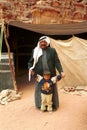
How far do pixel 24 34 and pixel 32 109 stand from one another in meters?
5.28

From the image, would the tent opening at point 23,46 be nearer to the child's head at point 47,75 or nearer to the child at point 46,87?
the child at point 46,87

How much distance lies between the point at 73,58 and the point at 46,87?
257 centimetres

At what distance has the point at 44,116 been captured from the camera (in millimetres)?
6102

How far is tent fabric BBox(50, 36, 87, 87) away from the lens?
27.6 feet

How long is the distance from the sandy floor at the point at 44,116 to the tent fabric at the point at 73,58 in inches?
45.0

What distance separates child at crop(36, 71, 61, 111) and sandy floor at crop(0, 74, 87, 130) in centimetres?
23

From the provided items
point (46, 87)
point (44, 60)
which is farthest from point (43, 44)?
point (46, 87)

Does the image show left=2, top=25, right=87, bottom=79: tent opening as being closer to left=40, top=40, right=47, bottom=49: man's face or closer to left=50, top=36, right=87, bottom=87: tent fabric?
Answer: left=50, top=36, right=87, bottom=87: tent fabric

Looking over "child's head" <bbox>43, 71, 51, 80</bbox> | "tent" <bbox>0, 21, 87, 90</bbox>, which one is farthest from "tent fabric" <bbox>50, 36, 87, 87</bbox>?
"child's head" <bbox>43, 71, 51, 80</bbox>

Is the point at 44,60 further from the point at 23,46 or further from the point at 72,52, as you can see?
the point at 23,46

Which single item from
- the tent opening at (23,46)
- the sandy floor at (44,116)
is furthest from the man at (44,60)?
the tent opening at (23,46)

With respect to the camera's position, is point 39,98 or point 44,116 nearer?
point 44,116

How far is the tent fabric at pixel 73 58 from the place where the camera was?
841cm

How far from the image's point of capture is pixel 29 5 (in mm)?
15094
